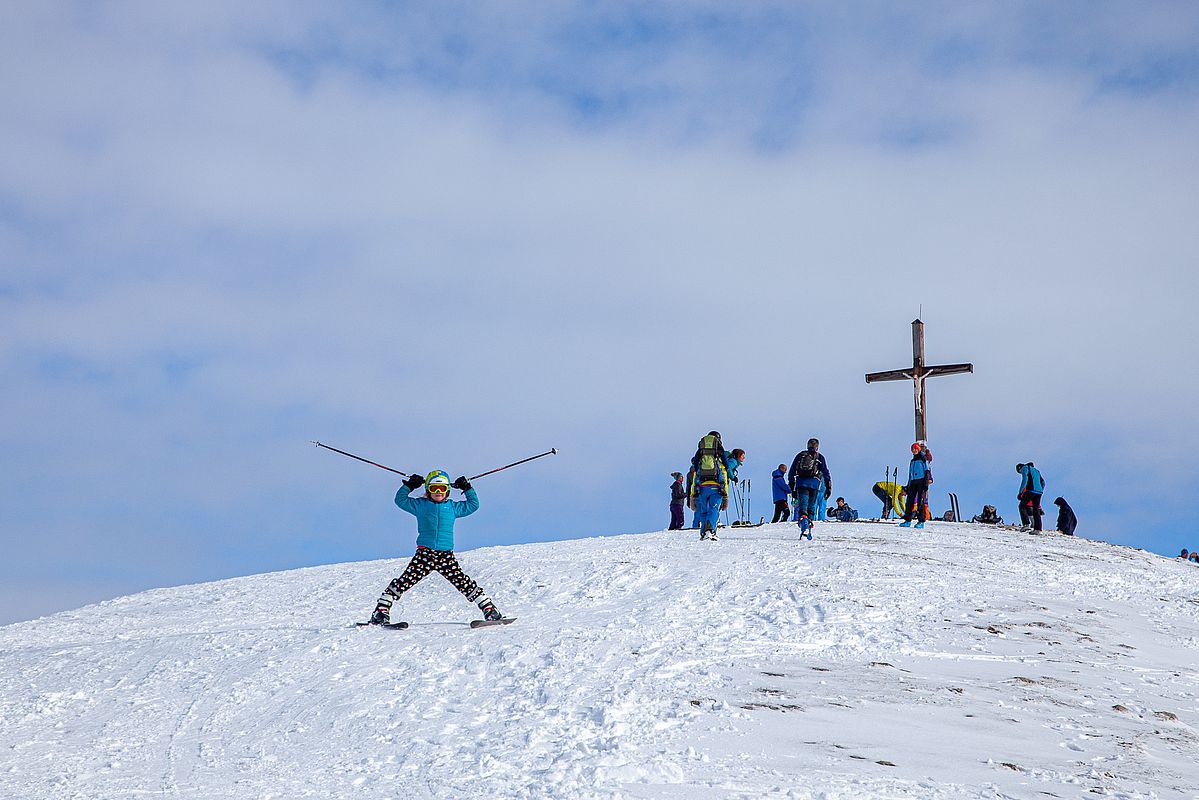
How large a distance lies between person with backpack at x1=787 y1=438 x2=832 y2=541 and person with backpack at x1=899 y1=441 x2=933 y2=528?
1949mm

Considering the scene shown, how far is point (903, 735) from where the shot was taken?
8398 mm

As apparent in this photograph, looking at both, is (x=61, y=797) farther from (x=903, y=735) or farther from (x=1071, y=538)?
(x=1071, y=538)

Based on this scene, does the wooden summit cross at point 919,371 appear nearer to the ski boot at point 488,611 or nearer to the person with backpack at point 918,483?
the person with backpack at point 918,483

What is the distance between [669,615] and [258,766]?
5639 millimetres

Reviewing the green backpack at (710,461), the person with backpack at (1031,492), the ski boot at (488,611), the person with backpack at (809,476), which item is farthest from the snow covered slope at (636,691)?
the person with backpack at (1031,492)

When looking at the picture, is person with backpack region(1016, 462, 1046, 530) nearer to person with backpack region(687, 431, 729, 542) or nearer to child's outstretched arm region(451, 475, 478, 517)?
person with backpack region(687, 431, 729, 542)

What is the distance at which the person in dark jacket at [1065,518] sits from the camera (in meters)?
29.3

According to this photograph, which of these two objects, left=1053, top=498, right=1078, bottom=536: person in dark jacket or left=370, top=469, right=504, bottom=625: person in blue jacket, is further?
left=1053, top=498, right=1078, bottom=536: person in dark jacket

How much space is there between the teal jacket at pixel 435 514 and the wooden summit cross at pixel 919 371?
21008mm

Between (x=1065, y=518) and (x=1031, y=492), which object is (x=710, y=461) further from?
(x=1065, y=518)

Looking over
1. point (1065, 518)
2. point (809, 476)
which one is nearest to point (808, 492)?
point (809, 476)

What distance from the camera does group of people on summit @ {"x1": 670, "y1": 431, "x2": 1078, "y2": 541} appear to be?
2044cm

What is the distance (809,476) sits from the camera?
23266mm

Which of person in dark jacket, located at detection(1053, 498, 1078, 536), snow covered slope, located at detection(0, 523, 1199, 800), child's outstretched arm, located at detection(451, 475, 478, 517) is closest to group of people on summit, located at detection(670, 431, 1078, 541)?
person in dark jacket, located at detection(1053, 498, 1078, 536)
